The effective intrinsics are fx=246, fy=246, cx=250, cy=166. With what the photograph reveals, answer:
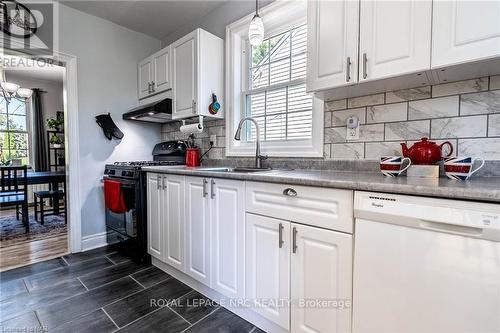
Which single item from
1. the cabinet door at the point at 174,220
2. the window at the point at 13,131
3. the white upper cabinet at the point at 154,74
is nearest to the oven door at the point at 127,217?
the cabinet door at the point at 174,220

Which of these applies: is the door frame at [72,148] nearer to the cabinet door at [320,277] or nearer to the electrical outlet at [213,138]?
the electrical outlet at [213,138]

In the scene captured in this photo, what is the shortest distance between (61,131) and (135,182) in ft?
14.3

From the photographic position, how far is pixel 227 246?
158cm

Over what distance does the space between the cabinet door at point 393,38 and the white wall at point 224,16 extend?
1124mm

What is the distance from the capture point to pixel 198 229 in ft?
5.85

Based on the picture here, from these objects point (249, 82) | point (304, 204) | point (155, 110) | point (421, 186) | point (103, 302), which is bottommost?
point (103, 302)

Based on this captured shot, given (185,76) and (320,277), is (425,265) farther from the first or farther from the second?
(185,76)

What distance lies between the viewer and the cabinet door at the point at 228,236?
151 centimetres

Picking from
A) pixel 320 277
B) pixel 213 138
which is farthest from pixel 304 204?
pixel 213 138

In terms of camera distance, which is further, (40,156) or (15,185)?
(40,156)

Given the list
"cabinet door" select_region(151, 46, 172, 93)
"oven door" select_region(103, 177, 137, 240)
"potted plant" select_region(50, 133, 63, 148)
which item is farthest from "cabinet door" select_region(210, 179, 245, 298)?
"potted plant" select_region(50, 133, 63, 148)

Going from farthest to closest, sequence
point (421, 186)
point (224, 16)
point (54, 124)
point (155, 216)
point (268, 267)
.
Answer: point (54, 124), point (224, 16), point (155, 216), point (268, 267), point (421, 186)

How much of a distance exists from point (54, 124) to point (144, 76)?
3.43m

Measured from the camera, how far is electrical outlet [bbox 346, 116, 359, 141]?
1644 millimetres
